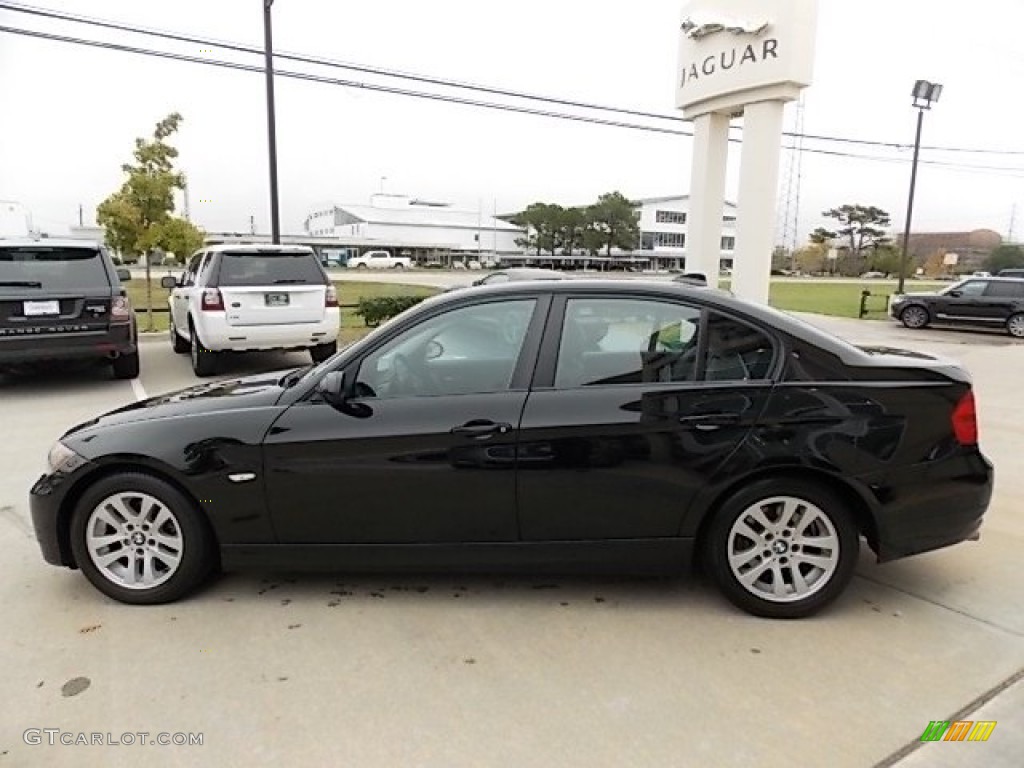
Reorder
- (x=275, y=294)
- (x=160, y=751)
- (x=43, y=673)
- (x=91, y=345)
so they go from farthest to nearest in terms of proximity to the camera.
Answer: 1. (x=275, y=294)
2. (x=91, y=345)
3. (x=43, y=673)
4. (x=160, y=751)

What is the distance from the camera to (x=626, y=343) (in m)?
3.36

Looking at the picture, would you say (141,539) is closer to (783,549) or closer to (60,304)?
(783,549)

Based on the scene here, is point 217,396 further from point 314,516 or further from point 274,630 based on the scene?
point 274,630

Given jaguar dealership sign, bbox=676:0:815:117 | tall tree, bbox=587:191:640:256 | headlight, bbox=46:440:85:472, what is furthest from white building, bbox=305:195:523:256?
headlight, bbox=46:440:85:472

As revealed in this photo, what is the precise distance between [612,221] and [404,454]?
96187 mm

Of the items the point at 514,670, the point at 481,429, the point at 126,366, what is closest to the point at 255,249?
the point at 126,366

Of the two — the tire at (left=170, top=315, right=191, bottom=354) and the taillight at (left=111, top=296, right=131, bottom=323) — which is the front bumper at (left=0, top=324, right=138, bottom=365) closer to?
the taillight at (left=111, top=296, right=131, bottom=323)

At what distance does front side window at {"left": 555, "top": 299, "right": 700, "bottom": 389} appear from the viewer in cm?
328

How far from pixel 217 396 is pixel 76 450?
66 cm

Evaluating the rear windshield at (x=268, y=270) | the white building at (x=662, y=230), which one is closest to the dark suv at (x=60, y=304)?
the rear windshield at (x=268, y=270)

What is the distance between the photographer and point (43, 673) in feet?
9.39

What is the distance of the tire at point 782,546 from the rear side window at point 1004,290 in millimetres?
17906

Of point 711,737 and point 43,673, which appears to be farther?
point 43,673

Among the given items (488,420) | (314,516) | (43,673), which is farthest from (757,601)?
Answer: (43,673)
